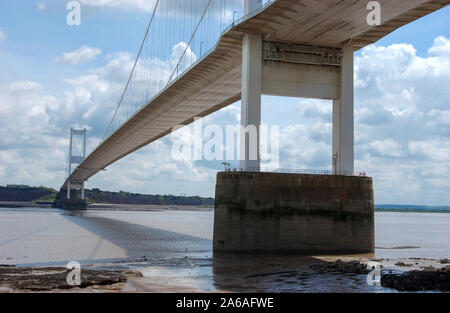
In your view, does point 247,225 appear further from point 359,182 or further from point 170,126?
point 170,126

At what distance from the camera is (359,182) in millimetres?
21422

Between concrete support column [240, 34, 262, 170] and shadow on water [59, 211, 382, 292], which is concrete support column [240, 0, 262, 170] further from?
shadow on water [59, 211, 382, 292]

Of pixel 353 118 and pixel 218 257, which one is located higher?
pixel 353 118

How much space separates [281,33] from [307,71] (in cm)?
211

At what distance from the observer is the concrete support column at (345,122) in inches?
886

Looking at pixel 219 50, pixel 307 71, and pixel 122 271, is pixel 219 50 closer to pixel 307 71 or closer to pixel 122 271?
pixel 307 71

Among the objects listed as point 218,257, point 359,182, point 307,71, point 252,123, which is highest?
point 307,71

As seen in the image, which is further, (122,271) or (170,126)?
(170,126)

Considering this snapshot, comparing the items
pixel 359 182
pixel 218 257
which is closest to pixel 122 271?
pixel 218 257

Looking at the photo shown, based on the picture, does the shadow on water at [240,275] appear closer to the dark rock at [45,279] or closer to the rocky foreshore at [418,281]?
the rocky foreshore at [418,281]
